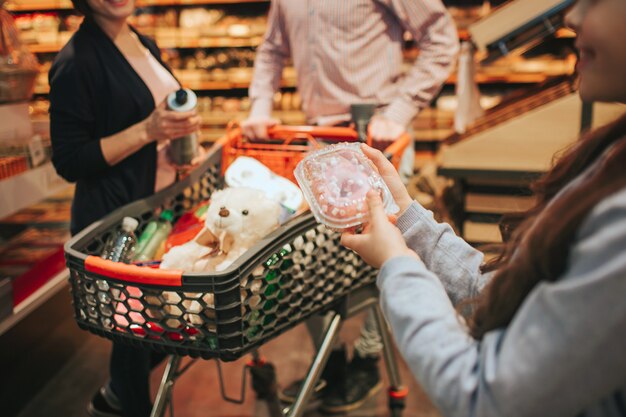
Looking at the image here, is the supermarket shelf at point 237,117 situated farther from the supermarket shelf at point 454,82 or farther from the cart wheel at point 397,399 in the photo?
the cart wheel at point 397,399

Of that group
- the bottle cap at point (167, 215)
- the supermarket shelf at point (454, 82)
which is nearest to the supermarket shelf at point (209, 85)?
the supermarket shelf at point (454, 82)

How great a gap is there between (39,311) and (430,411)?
1.48 meters

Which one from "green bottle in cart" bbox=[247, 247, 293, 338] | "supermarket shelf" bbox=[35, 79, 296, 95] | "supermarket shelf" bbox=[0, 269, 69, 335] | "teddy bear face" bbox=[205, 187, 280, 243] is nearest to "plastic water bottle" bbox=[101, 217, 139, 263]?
"teddy bear face" bbox=[205, 187, 280, 243]

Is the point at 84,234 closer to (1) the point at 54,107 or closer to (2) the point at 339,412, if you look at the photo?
(1) the point at 54,107

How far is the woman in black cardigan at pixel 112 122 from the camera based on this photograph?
4.88ft

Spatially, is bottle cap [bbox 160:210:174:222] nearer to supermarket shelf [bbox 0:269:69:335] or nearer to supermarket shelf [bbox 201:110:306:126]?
supermarket shelf [bbox 0:269:69:335]

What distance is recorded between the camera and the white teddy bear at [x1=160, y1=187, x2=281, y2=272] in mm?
1236

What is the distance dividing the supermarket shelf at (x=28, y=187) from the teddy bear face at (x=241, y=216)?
1049 millimetres

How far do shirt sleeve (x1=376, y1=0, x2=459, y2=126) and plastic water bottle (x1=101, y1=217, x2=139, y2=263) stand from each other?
0.86 m

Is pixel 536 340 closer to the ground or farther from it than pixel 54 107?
closer to the ground

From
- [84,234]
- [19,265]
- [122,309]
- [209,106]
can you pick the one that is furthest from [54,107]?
[209,106]

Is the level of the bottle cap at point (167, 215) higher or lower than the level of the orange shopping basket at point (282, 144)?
lower

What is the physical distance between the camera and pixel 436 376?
2.37 ft

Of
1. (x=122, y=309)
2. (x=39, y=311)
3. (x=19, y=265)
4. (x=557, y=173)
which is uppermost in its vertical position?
(x=557, y=173)
